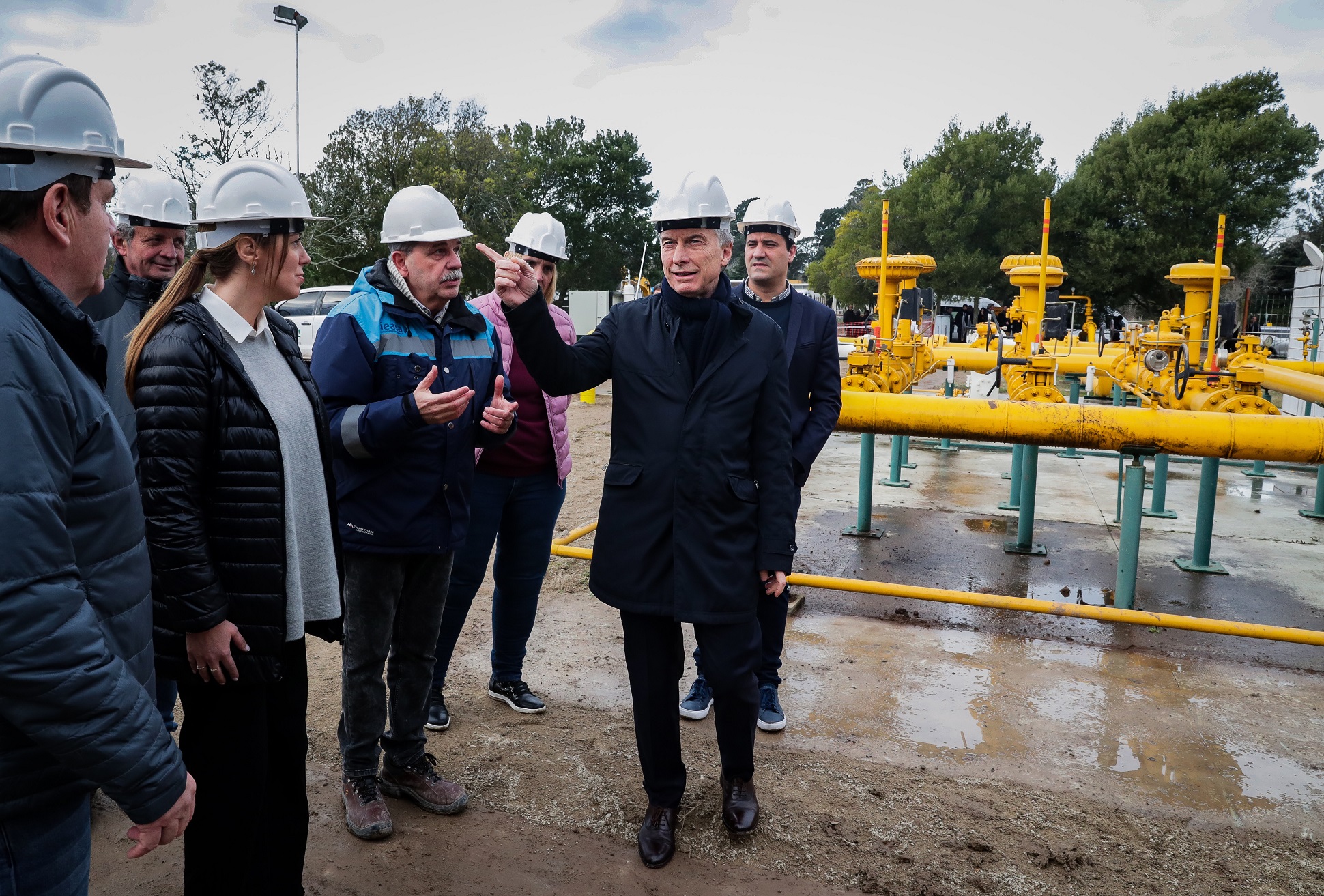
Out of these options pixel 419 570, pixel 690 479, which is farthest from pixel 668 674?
pixel 419 570

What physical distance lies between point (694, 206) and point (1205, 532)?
4.84 meters

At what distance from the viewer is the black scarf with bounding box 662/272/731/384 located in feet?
8.98

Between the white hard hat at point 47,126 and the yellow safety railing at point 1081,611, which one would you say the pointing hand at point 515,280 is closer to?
the white hard hat at point 47,126

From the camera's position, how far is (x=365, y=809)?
110 inches

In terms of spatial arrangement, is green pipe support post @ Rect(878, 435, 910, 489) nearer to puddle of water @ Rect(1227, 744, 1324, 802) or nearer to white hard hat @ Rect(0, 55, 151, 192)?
puddle of water @ Rect(1227, 744, 1324, 802)

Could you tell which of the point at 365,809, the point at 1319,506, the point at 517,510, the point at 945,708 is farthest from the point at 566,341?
the point at 1319,506

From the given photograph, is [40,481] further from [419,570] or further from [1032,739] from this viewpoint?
[1032,739]

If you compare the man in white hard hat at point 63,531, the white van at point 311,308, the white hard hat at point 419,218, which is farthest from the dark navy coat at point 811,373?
the white van at point 311,308

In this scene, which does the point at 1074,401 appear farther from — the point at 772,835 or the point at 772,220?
the point at 772,835

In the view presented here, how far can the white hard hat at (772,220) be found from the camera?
354 cm

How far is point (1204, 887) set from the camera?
8.46 ft

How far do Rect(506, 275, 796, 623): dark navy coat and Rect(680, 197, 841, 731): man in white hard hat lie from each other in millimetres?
656

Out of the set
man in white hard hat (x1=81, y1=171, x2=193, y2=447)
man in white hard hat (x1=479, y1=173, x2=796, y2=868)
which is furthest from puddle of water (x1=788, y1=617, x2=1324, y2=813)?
man in white hard hat (x1=81, y1=171, x2=193, y2=447)

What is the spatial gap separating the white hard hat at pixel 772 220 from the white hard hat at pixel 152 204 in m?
2.05
